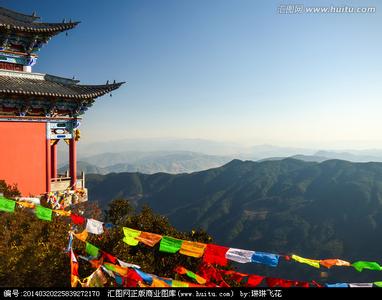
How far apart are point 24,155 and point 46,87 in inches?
185

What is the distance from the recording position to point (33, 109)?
22.2m

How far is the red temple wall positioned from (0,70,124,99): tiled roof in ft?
7.01

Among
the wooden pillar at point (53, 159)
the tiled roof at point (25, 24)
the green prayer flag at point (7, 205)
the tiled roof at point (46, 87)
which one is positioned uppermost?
the tiled roof at point (25, 24)

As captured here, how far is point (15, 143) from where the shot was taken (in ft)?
68.8

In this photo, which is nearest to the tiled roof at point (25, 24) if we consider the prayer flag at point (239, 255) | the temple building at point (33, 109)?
the temple building at point (33, 109)

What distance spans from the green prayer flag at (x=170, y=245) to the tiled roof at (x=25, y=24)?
1746 centimetres

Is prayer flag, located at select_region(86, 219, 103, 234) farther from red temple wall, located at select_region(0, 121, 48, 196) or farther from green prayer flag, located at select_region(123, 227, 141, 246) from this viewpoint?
red temple wall, located at select_region(0, 121, 48, 196)

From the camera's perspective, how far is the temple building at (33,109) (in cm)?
2083

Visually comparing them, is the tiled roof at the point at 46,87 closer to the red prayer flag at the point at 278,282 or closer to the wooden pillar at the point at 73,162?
the wooden pillar at the point at 73,162

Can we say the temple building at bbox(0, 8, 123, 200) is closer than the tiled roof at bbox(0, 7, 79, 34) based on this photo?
Yes

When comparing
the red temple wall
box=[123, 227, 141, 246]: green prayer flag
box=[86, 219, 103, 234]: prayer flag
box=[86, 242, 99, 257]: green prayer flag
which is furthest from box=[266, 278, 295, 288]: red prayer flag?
the red temple wall

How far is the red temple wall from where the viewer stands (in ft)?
67.5

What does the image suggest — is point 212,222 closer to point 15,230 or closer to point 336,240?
point 336,240

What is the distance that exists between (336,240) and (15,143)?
478ft
